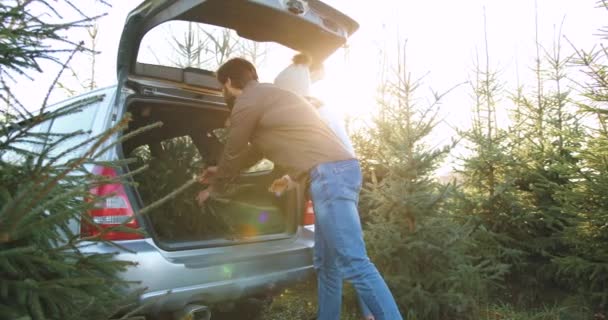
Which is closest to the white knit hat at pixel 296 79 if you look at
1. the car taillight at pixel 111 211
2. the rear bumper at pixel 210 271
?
the rear bumper at pixel 210 271

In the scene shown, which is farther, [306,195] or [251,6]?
[306,195]

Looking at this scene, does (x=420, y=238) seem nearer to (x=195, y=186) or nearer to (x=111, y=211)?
(x=195, y=186)

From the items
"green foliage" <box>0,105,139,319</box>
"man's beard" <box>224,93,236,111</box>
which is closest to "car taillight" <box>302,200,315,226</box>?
"man's beard" <box>224,93,236,111</box>

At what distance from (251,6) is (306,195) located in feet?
4.74

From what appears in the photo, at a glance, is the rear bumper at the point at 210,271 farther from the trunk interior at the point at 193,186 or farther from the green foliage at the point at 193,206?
the green foliage at the point at 193,206

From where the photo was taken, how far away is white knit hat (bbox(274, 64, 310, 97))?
3154 mm

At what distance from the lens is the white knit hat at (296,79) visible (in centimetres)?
315

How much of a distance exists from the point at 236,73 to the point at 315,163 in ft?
2.71

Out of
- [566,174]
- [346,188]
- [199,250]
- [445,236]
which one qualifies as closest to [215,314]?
[199,250]

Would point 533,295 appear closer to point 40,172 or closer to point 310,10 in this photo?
point 310,10

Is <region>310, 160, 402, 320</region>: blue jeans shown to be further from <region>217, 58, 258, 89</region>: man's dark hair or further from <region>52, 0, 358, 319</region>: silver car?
<region>217, 58, 258, 89</region>: man's dark hair

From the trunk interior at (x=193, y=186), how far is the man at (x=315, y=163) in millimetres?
406

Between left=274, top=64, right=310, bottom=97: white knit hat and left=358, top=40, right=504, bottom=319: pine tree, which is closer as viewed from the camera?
left=274, top=64, right=310, bottom=97: white knit hat

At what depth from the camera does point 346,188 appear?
105 inches
